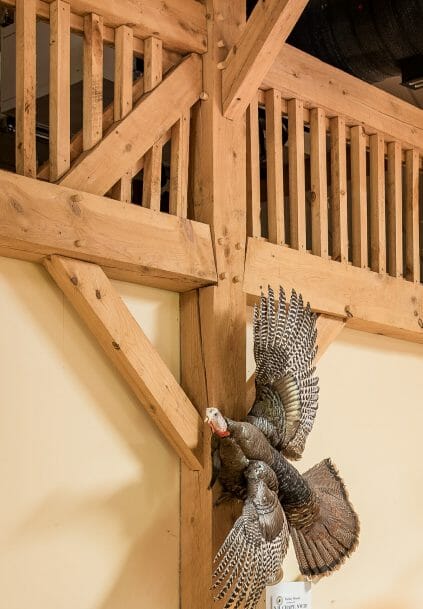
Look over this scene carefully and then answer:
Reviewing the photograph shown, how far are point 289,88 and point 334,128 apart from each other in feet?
1.22

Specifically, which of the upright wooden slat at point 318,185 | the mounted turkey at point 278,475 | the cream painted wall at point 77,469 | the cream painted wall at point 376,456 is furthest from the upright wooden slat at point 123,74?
the cream painted wall at point 376,456

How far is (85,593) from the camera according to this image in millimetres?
3613

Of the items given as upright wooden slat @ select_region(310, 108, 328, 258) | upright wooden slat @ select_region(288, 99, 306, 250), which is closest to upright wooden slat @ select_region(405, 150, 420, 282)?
upright wooden slat @ select_region(310, 108, 328, 258)

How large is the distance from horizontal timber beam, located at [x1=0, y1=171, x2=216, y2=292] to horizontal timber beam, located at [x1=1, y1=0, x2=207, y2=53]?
0.67 meters

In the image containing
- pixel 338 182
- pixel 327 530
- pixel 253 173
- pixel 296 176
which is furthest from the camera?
pixel 338 182

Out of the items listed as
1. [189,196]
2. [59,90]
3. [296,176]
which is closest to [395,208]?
[296,176]

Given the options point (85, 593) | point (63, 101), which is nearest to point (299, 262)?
point (63, 101)

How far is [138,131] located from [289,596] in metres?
1.84

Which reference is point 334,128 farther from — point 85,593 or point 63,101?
point 85,593

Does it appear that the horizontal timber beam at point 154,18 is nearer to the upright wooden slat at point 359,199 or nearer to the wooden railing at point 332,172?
the wooden railing at point 332,172

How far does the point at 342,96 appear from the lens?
475 cm

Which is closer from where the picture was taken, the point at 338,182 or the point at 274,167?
the point at 274,167

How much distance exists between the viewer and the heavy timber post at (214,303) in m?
3.90

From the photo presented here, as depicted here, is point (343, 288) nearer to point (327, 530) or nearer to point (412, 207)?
point (412, 207)
